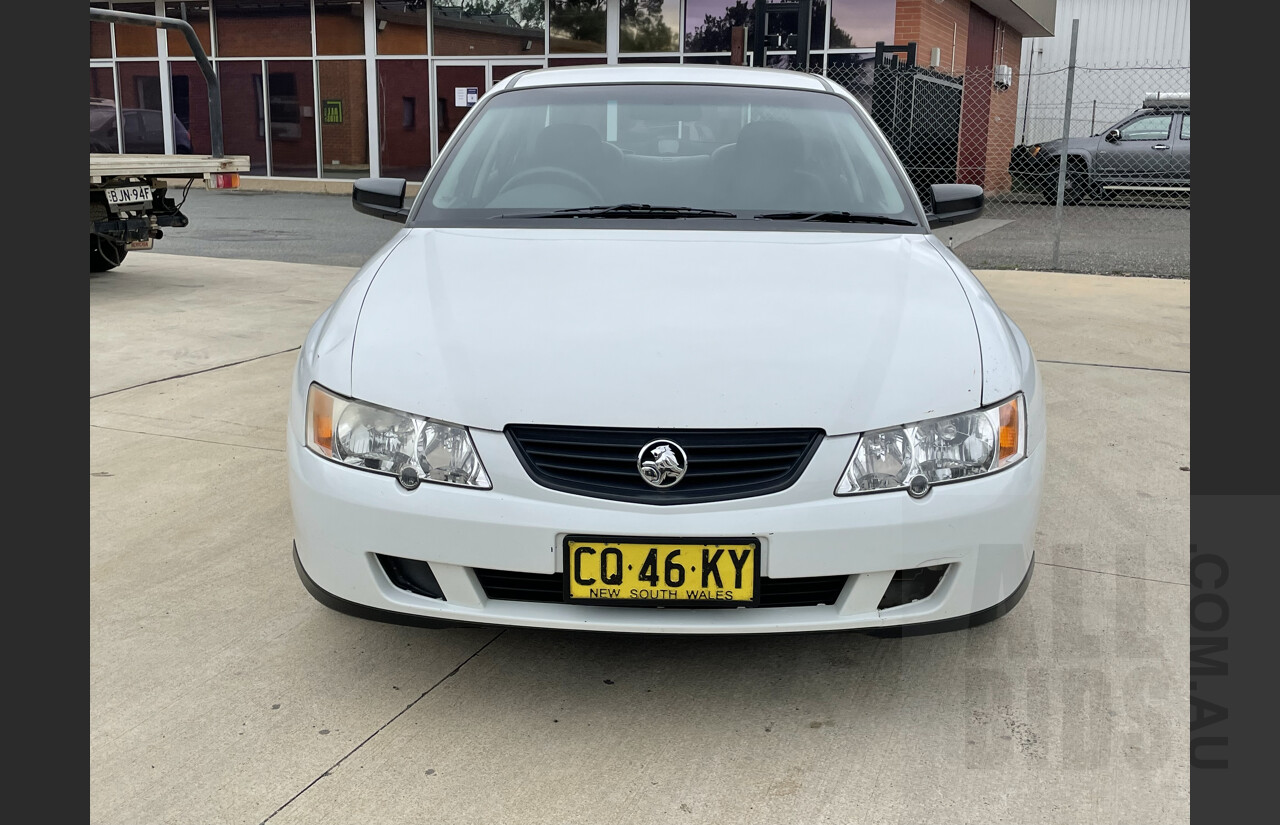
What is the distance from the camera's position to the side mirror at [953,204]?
383cm

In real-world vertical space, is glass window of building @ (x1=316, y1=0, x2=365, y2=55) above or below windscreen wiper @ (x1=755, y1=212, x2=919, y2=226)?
above

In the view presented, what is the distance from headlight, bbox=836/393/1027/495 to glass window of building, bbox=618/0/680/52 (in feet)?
53.7

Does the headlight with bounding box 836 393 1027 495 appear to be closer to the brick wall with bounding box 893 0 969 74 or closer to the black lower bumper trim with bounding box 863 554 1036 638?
the black lower bumper trim with bounding box 863 554 1036 638

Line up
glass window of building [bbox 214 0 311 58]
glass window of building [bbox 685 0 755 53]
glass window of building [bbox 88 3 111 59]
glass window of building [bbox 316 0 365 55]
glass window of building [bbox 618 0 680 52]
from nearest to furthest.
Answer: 1. glass window of building [bbox 685 0 755 53]
2. glass window of building [bbox 618 0 680 52]
3. glass window of building [bbox 316 0 365 55]
4. glass window of building [bbox 214 0 311 58]
5. glass window of building [bbox 88 3 111 59]

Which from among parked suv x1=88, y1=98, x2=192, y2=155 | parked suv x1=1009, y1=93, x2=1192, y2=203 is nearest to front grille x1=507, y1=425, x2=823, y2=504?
parked suv x1=1009, y1=93, x2=1192, y2=203

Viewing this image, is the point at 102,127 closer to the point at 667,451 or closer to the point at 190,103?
the point at 190,103

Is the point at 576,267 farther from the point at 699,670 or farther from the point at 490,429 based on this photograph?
the point at 699,670

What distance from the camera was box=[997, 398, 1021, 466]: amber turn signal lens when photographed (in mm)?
2404

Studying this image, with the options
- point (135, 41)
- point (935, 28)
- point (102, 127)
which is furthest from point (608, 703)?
point (135, 41)

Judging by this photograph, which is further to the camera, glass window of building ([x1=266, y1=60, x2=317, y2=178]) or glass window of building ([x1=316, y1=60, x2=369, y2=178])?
glass window of building ([x1=266, y1=60, x2=317, y2=178])

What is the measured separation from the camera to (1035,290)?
913cm

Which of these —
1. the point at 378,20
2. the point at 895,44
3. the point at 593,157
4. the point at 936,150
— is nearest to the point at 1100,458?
the point at 593,157

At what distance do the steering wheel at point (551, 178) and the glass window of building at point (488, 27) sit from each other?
16.2 m

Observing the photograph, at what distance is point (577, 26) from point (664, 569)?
17.6m
